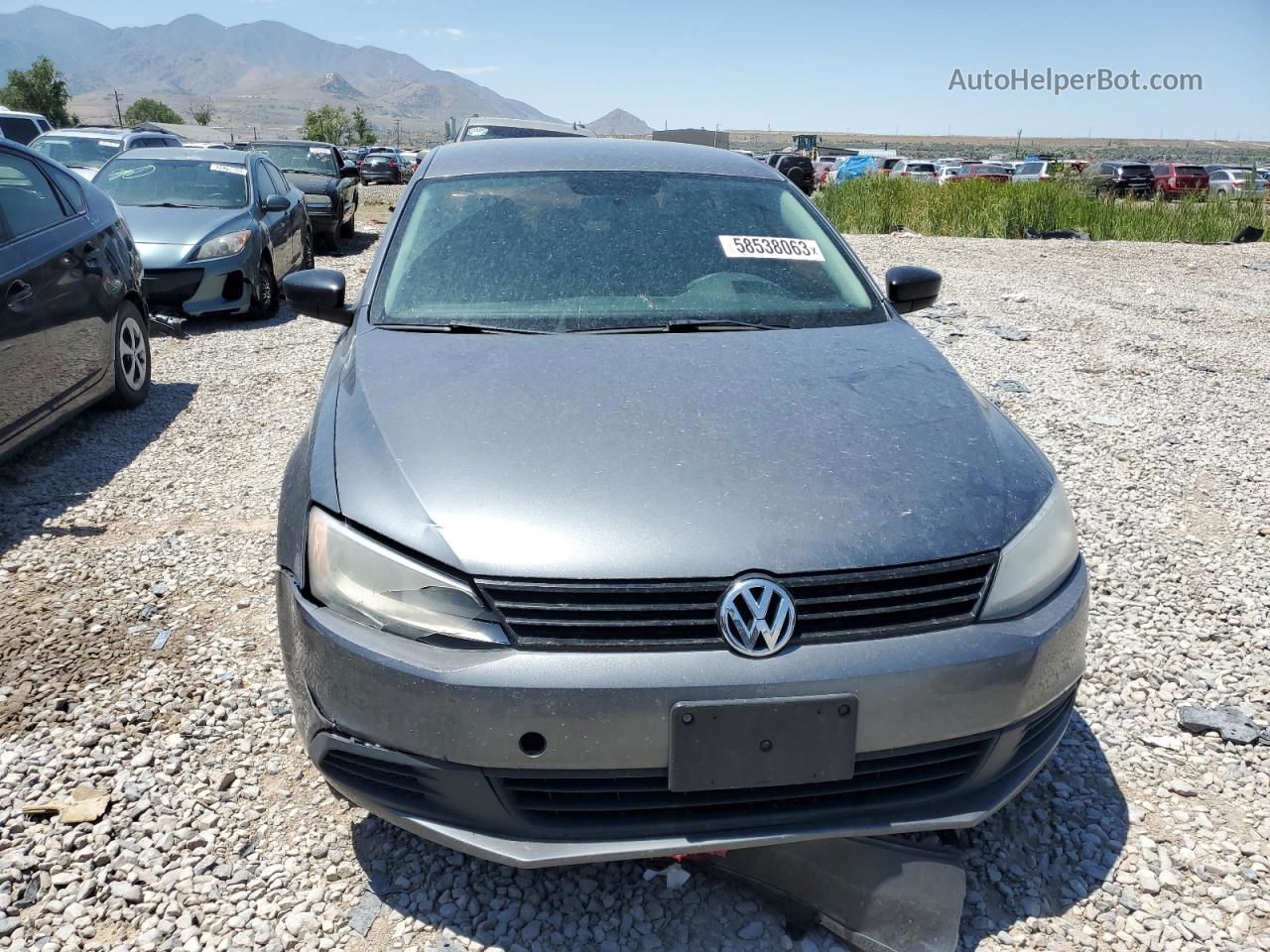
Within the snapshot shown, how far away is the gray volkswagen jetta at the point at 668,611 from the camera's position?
1790 mm

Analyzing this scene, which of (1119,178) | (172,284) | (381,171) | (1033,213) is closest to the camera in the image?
(172,284)

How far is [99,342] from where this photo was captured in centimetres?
543

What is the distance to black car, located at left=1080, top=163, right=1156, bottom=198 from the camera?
17562 mm

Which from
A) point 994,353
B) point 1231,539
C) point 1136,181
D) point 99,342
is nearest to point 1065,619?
point 1231,539

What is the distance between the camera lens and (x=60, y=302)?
491 centimetres

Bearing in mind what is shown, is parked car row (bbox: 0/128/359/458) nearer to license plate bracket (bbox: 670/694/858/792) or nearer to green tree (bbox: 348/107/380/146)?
license plate bracket (bbox: 670/694/858/792)

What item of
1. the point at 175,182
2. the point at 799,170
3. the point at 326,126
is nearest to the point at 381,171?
the point at 799,170

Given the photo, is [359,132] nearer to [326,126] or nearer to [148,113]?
[326,126]

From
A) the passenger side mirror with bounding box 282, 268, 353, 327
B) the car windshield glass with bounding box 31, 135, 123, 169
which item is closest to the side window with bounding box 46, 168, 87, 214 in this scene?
the passenger side mirror with bounding box 282, 268, 353, 327

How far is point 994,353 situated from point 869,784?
21.5 ft

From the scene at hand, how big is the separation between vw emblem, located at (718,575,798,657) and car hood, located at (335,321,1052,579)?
41 mm

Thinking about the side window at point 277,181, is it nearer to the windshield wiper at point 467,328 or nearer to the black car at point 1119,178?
the windshield wiper at point 467,328

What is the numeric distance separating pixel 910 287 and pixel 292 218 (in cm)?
847

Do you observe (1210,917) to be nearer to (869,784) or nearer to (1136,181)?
(869,784)
